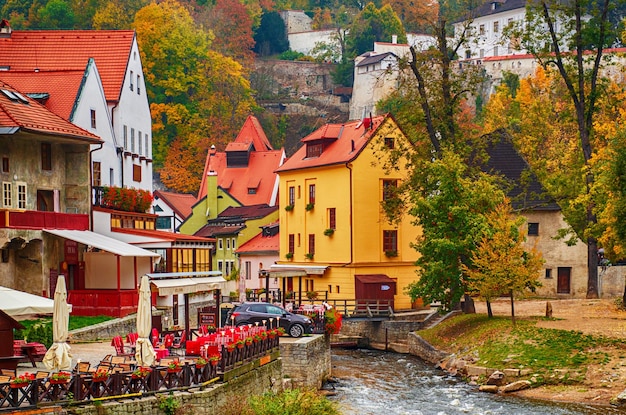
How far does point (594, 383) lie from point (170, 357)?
13958mm

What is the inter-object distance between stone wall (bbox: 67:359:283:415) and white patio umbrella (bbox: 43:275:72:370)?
2204 mm

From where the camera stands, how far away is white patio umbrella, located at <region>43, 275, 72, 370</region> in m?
25.3

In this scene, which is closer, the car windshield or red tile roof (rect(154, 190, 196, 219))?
the car windshield

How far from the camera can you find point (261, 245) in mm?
75875

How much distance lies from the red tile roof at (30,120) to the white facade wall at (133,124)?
12.0 metres

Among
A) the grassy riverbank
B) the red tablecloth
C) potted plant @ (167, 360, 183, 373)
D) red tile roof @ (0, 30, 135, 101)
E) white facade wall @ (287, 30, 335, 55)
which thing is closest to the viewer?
potted plant @ (167, 360, 183, 373)

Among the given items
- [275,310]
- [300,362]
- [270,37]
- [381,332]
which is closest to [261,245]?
[381,332]

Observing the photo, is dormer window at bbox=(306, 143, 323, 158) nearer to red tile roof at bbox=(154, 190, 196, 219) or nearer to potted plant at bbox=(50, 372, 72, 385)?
red tile roof at bbox=(154, 190, 196, 219)

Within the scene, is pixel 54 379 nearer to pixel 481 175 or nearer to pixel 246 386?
pixel 246 386

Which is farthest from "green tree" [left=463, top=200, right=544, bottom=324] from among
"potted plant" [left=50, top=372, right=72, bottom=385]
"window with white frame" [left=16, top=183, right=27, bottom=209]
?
"potted plant" [left=50, top=372, right=72, bottom=385]

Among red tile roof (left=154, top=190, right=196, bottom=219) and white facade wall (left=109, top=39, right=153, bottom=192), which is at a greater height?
white facade wall (left=109, top=39, right=153, bottom=192)

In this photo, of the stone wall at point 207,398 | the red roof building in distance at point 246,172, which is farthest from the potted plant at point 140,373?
the red roof building in distance at point 246,172

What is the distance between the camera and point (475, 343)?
45094 millimetres

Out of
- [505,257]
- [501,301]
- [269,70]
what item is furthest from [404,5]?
[505,257]
